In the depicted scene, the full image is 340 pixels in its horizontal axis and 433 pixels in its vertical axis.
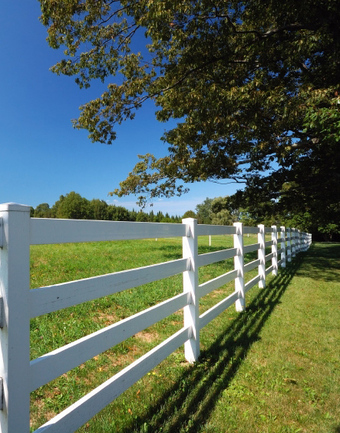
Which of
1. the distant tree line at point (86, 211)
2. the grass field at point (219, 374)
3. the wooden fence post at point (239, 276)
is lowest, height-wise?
the grass field at point (219, 374)

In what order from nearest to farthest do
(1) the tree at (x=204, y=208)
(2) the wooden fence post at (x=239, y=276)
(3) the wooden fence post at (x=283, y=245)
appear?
(2) the wooden fence post at (x=239, y=276) < (3) the wooden fence post at (x=283, y=245) < (1) the tree at (x=204, y=208)

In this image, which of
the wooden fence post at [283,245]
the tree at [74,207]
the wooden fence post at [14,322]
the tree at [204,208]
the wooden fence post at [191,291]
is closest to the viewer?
the wooden fence post at [14,322]

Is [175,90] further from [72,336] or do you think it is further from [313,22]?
[72,336]

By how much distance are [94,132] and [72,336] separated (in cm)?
768

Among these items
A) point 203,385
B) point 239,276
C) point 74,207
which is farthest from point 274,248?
point 74,207

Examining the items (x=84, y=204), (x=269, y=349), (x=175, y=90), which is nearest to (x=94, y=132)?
(x=175, y=90)

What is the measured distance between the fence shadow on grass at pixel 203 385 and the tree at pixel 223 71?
490cm

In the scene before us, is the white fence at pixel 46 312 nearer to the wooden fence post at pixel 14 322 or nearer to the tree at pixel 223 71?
the wooden fence post at pixel 14 322

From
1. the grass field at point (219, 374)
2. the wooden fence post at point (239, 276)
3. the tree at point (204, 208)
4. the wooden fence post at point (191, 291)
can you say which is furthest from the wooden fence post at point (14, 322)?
the tree at point (204, 208)

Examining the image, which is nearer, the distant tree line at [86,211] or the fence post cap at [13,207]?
the fence post cap at [13,207]

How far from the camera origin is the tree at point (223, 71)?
269 inches

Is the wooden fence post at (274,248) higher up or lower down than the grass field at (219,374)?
higher up

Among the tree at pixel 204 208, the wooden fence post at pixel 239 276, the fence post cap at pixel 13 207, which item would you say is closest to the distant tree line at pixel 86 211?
the tree at pixel 204 208

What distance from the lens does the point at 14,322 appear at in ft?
4.63
